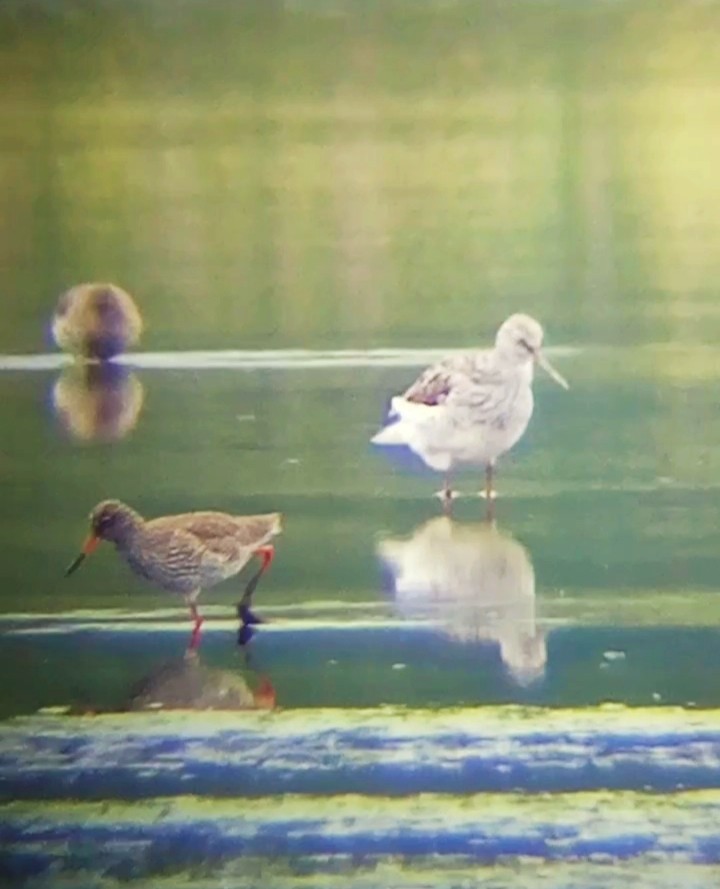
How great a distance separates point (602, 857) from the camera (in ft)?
4.83

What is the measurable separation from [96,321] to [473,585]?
598mm

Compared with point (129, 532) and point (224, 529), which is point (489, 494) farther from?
point (129, 532)

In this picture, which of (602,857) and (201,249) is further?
(201,249)

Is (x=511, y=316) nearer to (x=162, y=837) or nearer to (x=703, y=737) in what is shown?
(x=703, y=737)

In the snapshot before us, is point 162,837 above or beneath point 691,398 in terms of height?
beneath

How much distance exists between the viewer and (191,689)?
154 cm

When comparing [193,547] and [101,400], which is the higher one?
[101,400]

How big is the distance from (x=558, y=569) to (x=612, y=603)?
80mm

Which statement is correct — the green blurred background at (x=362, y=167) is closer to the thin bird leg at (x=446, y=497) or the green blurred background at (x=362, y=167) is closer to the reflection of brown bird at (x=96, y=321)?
the reflection of brown bird at (x=96, y=321)

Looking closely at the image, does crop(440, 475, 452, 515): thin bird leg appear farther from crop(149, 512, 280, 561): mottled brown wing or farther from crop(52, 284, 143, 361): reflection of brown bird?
crop(52, 284, 143, 361): reflection of brown bird

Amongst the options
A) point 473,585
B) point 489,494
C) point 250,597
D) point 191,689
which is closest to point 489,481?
point 489,494

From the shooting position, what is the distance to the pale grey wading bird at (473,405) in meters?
1.57

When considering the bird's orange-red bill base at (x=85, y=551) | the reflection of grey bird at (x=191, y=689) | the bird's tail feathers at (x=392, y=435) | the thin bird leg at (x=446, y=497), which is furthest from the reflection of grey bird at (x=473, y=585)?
the bird's orange-red bill base at (x=85, y=551)

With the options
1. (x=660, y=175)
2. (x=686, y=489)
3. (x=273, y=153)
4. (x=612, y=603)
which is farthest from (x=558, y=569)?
(x=273, y=153)
